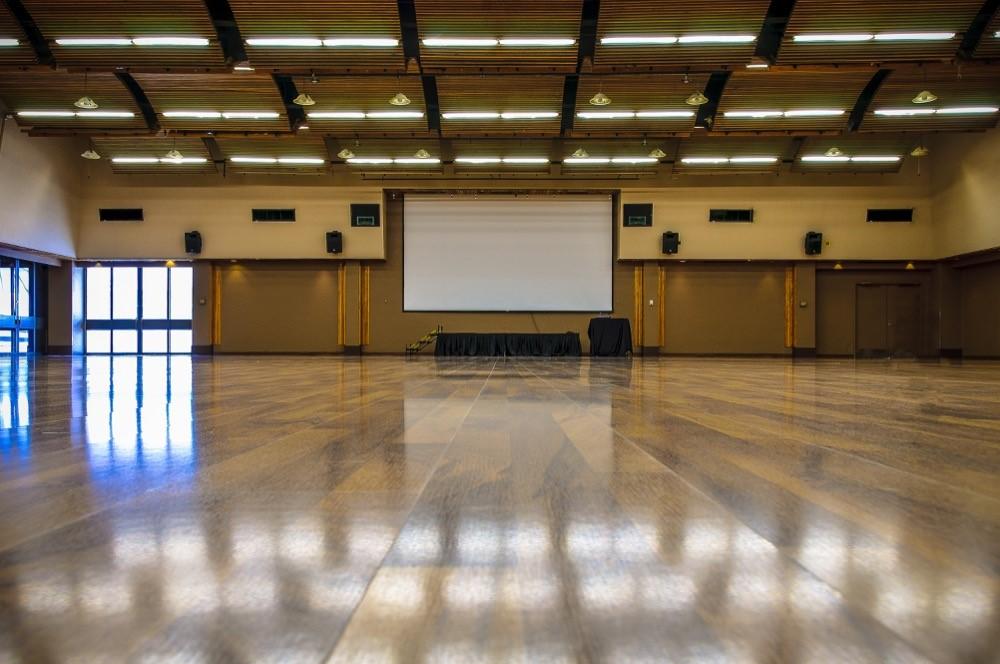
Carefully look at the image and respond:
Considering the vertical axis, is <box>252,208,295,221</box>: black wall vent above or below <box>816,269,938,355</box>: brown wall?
above

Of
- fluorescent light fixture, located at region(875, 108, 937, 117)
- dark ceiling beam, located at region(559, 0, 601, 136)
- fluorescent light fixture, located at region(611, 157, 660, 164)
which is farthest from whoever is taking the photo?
fluorescent light fixture, located at region(611, 157, 660, 164)

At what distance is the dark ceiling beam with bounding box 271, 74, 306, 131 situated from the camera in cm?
1247

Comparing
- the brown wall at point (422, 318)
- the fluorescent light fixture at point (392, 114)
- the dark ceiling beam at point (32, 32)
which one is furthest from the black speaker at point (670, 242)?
the dark ceiling beam at point (32, 32)

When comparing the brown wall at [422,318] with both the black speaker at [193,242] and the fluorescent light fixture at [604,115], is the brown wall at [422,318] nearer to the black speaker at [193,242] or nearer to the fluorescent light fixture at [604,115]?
the fluorescent light fixture at [604,115]

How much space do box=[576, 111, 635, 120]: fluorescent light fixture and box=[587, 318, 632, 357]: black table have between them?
4.74 metres

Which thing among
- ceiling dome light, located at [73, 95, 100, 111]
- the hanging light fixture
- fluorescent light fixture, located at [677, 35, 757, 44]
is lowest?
ceiling dome light, located at [73, 95, 100, 111]

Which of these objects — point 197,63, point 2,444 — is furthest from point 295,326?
point 2,444

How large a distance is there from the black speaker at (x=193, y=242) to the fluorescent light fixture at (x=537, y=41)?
9973 mm

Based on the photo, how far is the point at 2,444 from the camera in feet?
5.35

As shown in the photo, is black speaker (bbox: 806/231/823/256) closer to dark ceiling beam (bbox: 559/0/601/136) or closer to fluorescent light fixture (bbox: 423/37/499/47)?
dark ceiling beam (bbox: 559/0/601/136)

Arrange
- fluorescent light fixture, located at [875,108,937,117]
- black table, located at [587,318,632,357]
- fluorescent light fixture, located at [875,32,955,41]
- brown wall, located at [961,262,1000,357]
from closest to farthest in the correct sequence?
fluorescent light fixture, located at [875,32,955,41], fluorescent light fixture, located at [875,108,937,117], black table, located at [587,318,632,357], brown wall, located at [961,262,1000,357]

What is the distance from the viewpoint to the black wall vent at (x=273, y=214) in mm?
16406

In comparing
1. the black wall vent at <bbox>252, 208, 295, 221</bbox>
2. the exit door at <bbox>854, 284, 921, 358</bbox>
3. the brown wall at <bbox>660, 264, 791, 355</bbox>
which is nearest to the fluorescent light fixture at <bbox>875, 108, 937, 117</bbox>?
the brown wall at <bbox>660, 264, 791, 355</bbox>

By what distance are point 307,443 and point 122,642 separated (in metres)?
1.16
